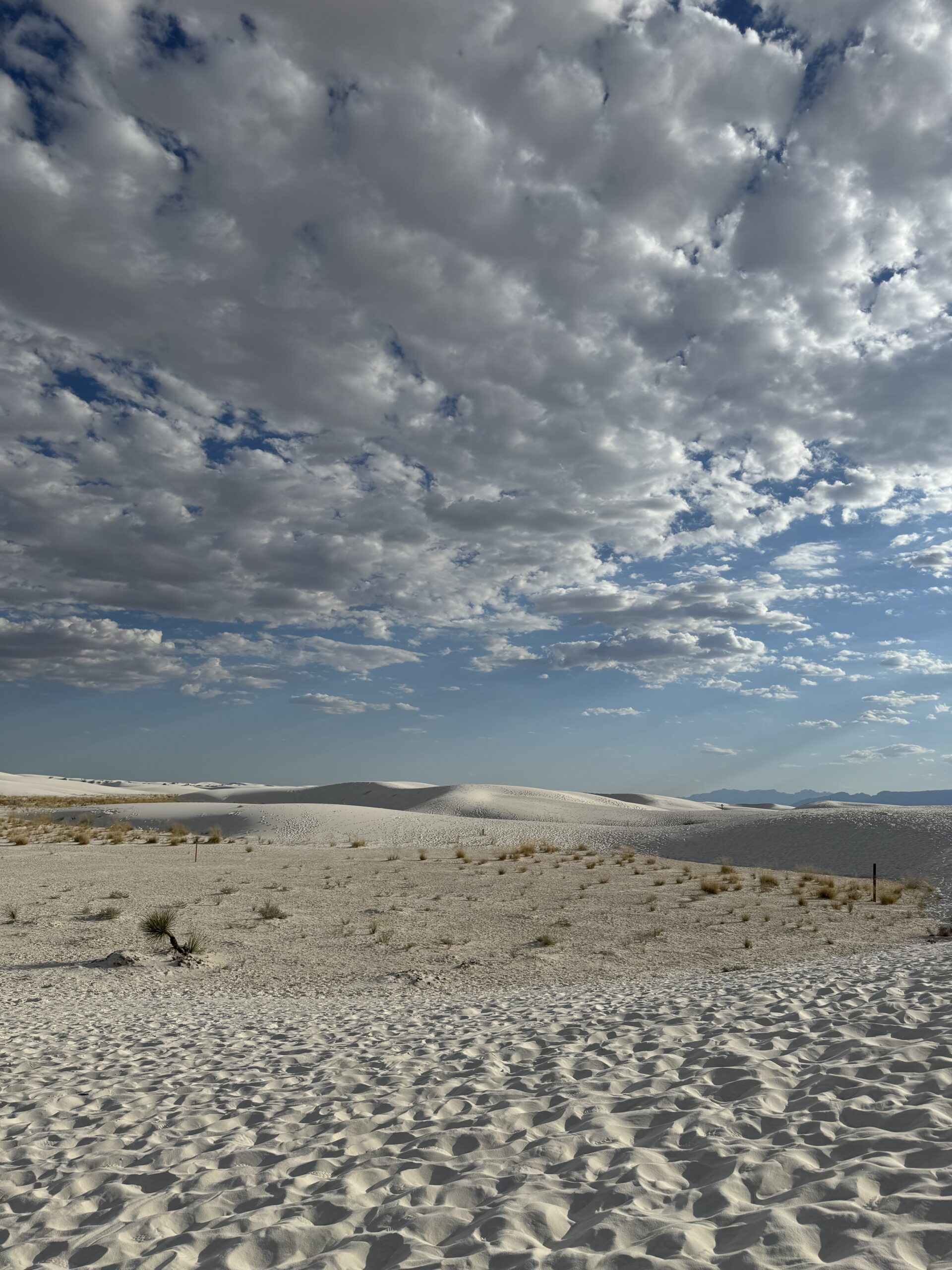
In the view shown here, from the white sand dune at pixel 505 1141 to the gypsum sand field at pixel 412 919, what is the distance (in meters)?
3.67

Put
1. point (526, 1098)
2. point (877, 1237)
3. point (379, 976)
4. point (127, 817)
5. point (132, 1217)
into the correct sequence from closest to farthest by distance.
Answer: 1. point (877, 1237)
2. point (132, 1217)
3. point (526, 1098)
4. point (379, 976)
5. point (127, 817)

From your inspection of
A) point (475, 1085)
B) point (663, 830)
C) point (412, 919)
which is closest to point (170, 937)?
point (412, 919)

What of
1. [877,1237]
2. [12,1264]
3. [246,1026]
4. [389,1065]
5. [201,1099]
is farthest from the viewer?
[246,1026]

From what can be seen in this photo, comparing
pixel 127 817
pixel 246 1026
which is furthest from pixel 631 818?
pixel 246 1026

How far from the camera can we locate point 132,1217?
4.66 metres

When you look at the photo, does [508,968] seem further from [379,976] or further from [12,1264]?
[12,1264]

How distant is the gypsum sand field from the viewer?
12859mm

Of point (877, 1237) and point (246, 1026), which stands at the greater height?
point (877, 1237)

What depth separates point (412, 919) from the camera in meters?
17.2

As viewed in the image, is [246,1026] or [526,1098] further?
[246,1026]

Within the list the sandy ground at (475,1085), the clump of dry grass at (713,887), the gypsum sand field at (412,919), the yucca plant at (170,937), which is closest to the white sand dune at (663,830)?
the gypsum sand field at (412,919)

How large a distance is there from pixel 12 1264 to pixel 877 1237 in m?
4.38

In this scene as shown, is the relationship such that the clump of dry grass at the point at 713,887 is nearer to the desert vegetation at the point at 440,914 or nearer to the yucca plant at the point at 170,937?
the desert vegetation at the point at 440,914

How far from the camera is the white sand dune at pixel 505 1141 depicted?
157 inches
